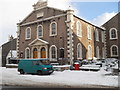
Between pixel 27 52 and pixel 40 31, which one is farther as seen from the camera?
pixel 27 52

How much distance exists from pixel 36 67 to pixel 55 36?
6.54 m

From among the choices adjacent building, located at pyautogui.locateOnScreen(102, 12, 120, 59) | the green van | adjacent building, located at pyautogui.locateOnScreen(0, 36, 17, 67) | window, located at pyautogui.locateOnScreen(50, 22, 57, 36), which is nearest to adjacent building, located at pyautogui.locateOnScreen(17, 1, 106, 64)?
window, located at pyautogui.locateOnScreen(50, 22, 57, 36)

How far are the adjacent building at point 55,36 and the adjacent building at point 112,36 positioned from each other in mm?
2782

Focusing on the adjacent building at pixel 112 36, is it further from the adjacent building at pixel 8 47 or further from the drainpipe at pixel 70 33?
the adjacent building at pixel 8 47

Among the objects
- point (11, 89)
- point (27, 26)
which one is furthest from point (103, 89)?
point (27, 26)

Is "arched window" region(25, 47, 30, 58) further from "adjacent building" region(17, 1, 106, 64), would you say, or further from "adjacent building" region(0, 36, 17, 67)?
"adjacent building" region(0, 36, 17, 67)

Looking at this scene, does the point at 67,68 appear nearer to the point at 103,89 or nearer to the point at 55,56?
the point at 55,56

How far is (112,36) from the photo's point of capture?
2512cm

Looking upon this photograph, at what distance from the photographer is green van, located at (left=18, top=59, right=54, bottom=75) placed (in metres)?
13.3

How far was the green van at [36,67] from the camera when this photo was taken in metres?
13.3

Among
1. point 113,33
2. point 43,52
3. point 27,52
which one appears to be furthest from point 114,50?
point 27,52

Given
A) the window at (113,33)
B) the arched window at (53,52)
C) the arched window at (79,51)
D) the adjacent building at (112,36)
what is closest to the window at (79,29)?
the arched window at (79,51)

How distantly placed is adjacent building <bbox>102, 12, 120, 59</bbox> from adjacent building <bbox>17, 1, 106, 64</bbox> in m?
2.78

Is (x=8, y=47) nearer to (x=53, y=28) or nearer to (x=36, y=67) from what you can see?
(x=53, y=28)
